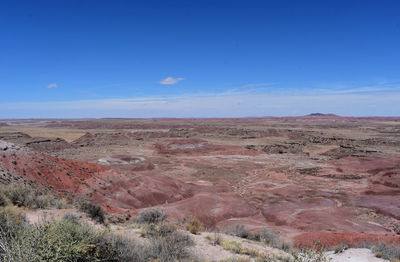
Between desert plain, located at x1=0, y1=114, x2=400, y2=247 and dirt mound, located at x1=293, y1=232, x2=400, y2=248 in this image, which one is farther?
desert plain, located at x1=0, y1=114, x2=400, y2=247

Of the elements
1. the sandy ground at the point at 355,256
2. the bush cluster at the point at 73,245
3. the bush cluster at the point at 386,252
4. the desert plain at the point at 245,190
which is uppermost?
the bush cluster at the point at 73,245

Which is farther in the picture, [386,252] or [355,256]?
[355,256]

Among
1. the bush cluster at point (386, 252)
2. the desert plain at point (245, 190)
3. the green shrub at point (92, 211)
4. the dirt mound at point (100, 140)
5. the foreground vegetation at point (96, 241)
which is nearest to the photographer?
the foreground vegetation at point (96, 241)

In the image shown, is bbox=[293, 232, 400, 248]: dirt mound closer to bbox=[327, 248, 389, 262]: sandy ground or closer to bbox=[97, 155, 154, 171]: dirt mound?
bbox=[327, 248, 389, 262]: sandy ground

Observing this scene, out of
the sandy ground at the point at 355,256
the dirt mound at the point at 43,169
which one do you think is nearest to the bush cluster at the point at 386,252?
the sandy ground at the point at 355,256

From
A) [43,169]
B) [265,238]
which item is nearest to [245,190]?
[265,238]

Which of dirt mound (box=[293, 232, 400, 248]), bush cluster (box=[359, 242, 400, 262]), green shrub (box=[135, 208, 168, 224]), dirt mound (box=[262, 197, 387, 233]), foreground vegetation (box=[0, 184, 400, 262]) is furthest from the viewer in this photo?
dirt mound (box=[262, 197, 387, 233])

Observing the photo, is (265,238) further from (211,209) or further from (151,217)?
(211,209)

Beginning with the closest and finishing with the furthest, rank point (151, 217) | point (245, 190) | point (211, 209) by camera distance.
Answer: point (151, 217), point (211, 209), point (245, 190)

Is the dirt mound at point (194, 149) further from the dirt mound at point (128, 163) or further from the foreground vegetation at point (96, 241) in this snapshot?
the foreground vegetation at point (96, 241)

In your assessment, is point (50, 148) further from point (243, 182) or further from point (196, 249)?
point (196, 249)

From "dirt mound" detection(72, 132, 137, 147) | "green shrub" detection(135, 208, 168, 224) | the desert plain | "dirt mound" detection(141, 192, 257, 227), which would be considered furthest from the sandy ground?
"dirt mound" detection(72, 132, 137, 147)

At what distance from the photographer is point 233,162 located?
40375 millimetres

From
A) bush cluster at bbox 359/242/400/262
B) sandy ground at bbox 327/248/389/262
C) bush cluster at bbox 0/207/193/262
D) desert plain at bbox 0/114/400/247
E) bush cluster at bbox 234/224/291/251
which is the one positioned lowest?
desert plain at bbox 0/114/400/247
